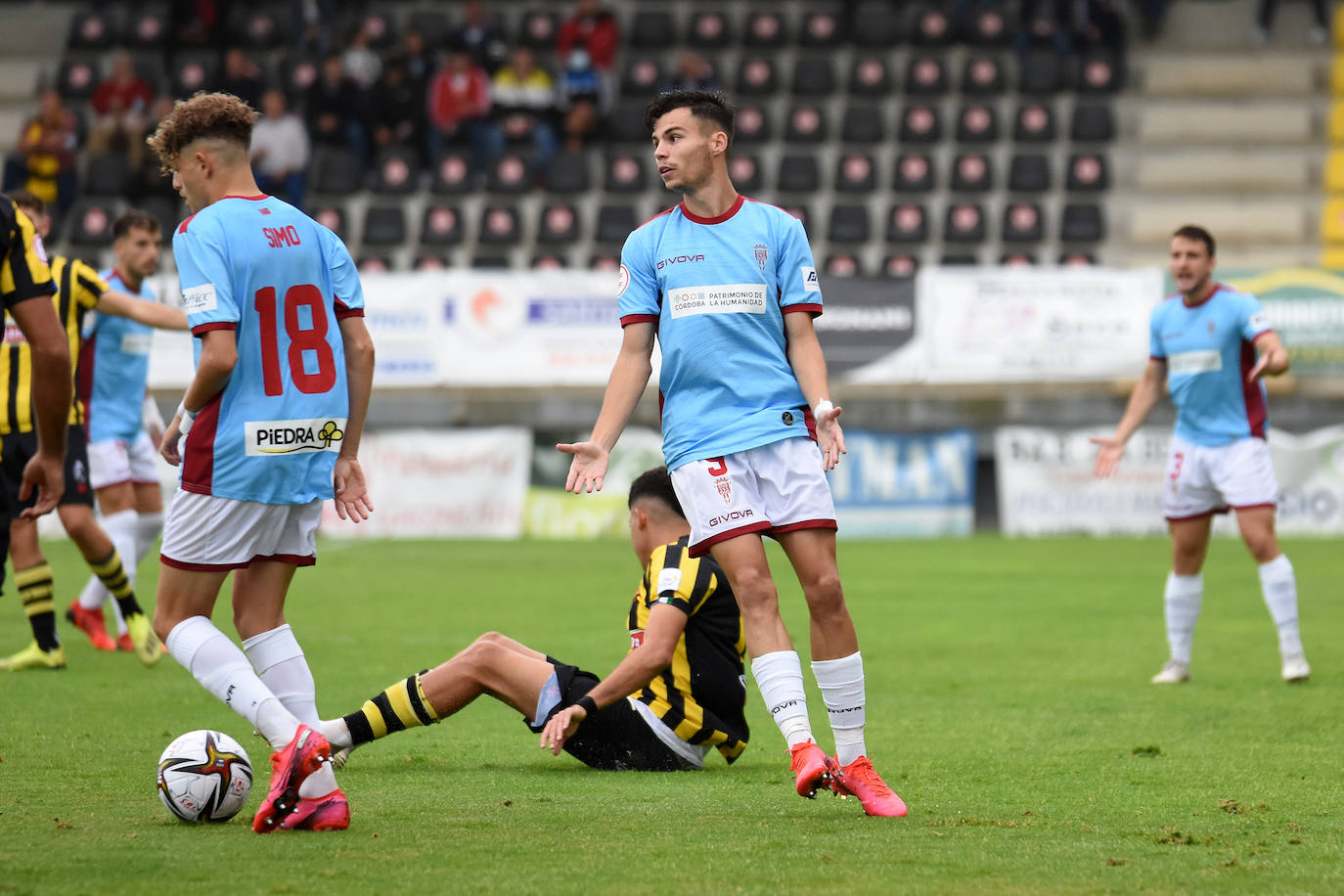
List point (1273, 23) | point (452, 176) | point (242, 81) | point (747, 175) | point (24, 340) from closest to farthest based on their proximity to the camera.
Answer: point (24, 340) → point (242, 81) → point (747, 175) → point (452, 176) → point (1273, 23)

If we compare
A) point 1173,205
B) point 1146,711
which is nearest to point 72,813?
point 1146,711

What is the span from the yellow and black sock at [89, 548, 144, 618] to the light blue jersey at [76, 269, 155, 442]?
3.31 feet

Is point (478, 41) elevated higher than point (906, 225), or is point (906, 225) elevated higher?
point (478, 41)

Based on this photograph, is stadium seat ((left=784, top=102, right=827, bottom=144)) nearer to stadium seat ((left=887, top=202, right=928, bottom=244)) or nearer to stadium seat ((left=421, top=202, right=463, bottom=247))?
stadium seat ((left=887, top=202, right=928, bottom=244))

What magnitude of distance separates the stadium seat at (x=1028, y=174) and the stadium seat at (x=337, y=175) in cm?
891

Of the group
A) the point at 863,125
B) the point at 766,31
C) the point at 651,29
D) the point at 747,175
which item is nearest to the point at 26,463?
the point at 747,175

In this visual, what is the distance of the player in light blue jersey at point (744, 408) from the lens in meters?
5.12

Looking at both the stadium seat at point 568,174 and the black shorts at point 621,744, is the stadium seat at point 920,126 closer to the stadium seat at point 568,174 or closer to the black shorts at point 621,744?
the stadium seat at point 568,174

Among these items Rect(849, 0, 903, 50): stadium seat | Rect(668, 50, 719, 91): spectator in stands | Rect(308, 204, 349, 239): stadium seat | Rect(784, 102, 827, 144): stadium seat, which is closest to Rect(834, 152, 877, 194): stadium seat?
Rect(784, 102, 827, 144): stadium seat

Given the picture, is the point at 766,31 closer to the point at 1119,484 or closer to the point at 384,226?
the point at 384,226

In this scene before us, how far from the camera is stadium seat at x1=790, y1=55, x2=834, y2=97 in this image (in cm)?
2447

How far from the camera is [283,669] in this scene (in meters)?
5.21

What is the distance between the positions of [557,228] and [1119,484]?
26.6 feet

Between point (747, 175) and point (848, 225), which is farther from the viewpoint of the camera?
point (747, 175)
